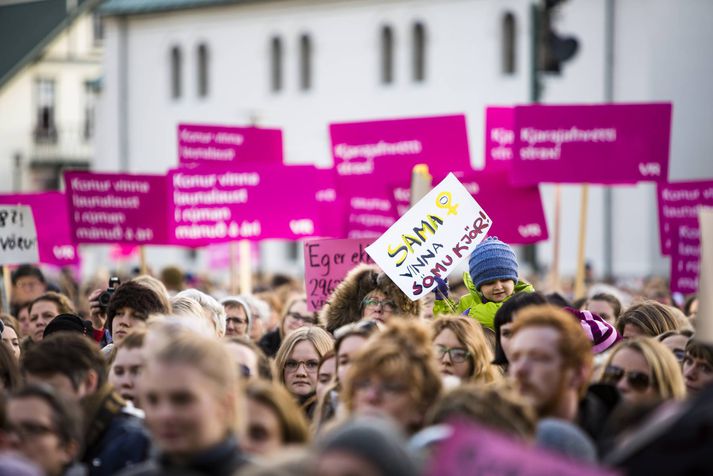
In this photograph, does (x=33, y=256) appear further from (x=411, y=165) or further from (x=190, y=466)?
(x=190, y=466)

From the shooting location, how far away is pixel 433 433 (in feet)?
16.8

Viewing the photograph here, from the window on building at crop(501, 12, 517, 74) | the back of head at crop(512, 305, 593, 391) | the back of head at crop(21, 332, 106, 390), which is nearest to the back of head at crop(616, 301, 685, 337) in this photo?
the back of head at crop(512, 305, 593, 391)

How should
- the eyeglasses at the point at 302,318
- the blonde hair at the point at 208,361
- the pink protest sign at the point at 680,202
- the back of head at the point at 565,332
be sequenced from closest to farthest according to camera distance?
the blonde hair at the point at 208,361, the back of head at the point at 565,332, the eyeglasses at the point at 302,318, the pink protest sign at the point at 680,202

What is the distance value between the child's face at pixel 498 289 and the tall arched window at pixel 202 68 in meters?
46.3

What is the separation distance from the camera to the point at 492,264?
8812 millimetres

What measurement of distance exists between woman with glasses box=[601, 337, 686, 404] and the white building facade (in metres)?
35.8

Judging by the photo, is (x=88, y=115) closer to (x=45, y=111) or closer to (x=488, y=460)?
(x=45, y=111)

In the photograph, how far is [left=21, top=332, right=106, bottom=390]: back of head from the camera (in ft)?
21.4

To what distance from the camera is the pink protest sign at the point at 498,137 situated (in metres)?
15.7

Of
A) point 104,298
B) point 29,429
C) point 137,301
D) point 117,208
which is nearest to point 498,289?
point 137,301

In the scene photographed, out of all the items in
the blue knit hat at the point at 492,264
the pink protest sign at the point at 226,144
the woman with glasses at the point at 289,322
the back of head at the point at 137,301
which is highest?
the pink protest sign at the point at 226,144

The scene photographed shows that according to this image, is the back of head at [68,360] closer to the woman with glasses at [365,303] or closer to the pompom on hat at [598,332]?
the woman with glasses at [365,303]

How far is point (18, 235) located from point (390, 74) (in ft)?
116

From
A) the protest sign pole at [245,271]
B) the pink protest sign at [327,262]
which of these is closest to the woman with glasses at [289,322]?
the pink protest sign at [327,262]
